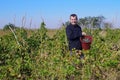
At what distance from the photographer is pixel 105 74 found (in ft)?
18.7

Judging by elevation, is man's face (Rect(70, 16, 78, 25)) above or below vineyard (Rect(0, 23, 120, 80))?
above

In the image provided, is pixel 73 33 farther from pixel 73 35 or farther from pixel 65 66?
pixel 65 66

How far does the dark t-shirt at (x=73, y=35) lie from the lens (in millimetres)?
6328

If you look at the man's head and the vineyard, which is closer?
the vineyard

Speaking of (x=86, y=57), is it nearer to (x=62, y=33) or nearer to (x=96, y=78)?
(x=96, y=78)

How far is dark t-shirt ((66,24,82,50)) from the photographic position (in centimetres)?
633

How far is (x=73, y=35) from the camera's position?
6359mm

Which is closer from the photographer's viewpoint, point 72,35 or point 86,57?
point 86,57

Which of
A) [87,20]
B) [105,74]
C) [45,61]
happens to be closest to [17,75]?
[45,61]

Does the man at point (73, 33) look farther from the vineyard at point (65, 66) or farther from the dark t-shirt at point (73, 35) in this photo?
the vineyard at point (65, 66)

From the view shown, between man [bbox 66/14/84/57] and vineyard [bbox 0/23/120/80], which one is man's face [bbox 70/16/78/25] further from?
vineyard [bbox 0/23/120/80]

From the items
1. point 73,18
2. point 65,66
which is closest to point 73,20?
point 73,18

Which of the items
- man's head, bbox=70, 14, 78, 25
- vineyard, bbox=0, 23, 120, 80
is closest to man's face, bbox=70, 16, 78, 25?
man's head, bbox=70, 14, 78, 25

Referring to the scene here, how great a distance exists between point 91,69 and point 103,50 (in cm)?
57
